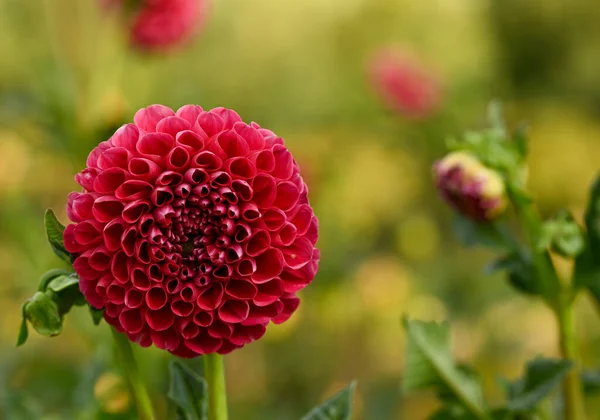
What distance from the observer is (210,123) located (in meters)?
0.37

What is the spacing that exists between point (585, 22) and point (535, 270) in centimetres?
295

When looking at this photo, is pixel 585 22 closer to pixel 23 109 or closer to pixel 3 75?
pixel 3 75

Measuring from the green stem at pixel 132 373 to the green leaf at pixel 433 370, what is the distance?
215 mm

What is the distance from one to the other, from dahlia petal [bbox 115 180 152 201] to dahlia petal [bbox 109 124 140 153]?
2 cm

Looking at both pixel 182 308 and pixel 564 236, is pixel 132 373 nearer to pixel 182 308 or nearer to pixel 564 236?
pixel 182 308

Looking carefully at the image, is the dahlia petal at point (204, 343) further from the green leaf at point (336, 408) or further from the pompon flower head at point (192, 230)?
the green leaf at point (336, 408)

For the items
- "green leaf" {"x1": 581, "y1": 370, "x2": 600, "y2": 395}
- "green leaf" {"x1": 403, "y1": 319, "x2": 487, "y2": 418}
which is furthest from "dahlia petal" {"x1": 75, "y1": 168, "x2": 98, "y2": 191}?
"green leaf" {"x1": 581, "y1": 370, "x2": 600, "y2": 395}

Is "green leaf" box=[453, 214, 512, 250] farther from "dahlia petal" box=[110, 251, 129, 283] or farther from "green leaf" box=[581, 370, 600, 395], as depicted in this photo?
"dahlia petal" box=[110, 251, 129, 283]

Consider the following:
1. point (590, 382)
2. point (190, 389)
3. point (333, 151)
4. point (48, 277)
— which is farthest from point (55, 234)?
point (333, 151)

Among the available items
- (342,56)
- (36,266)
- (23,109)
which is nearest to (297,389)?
(36,266)

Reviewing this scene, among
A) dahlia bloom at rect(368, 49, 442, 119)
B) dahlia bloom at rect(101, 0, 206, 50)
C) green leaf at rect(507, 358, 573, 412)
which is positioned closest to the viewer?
green leaf at rect(507, 358, 573, 412)

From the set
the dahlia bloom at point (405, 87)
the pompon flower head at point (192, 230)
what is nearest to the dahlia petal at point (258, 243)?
the pompon flower head at point (192, 230)

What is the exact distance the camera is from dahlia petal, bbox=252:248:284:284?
14.2 inches

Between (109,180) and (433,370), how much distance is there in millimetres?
307
